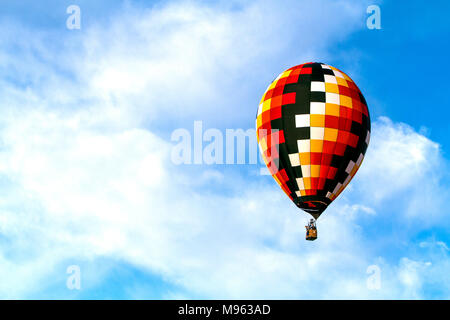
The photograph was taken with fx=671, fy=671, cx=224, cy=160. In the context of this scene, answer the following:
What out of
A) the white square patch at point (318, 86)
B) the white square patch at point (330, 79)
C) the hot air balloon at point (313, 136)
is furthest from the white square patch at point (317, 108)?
the white square patch at point (330, 79)

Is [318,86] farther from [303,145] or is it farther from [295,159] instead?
[295,159]

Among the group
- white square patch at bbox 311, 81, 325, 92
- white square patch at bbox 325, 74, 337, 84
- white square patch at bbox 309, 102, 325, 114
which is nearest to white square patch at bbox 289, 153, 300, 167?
white square patch at bbox 309, 102, 325, 114

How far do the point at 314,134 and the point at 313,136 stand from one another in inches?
Answer: 4.2

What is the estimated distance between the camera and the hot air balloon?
3164 centimetres

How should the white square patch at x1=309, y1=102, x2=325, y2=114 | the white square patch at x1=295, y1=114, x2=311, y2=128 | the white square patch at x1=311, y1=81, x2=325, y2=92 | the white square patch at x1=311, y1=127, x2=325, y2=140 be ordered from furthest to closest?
the white square patch at x1=311, y1=81, x2=325, y2=92 → the white square patch at x1=309, y1=102, x2=325, y2=114 → the white square patch at x1=295, y1=114, x2=311, y2=128 → the white square patch at x1=311, y1=127, x2=325, y2=140

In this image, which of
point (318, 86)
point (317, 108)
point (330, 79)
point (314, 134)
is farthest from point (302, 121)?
point (330, 79)

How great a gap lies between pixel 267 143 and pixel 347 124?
396 centimetres

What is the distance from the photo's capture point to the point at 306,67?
1316 inches

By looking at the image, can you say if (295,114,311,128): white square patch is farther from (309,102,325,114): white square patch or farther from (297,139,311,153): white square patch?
(297,139,311,153): white square patch

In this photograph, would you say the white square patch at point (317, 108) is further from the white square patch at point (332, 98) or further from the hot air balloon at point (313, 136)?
the white square patch at point (332, 98)

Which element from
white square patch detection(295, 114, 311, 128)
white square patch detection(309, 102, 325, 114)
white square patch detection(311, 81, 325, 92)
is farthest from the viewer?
white square patch detection(311, 81, 325, 92)

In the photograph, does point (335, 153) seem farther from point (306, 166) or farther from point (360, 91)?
point (360, 91)

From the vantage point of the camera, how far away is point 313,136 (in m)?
31.6

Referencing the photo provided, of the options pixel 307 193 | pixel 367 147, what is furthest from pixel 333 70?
pixel 307 193
